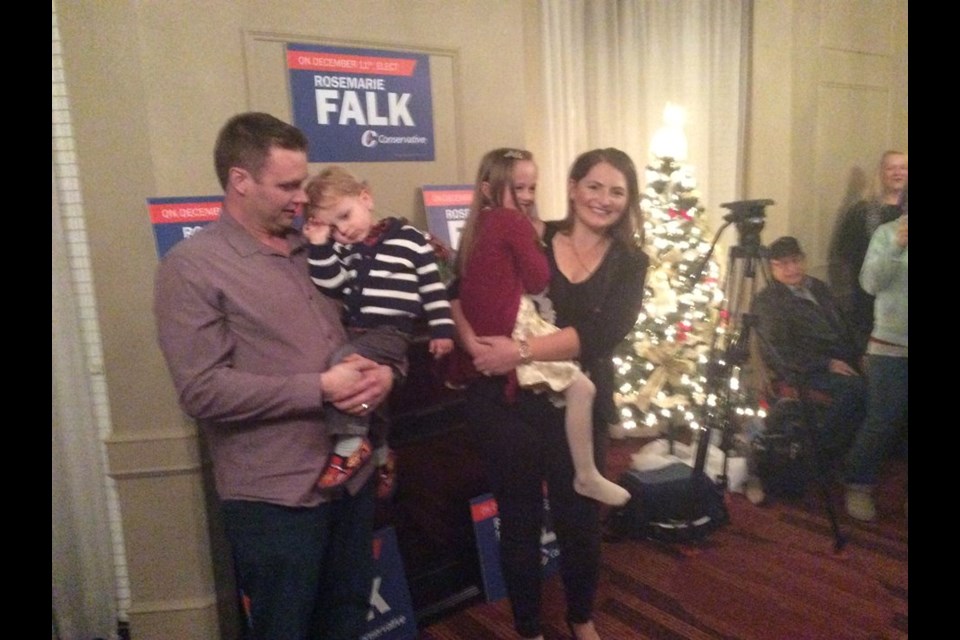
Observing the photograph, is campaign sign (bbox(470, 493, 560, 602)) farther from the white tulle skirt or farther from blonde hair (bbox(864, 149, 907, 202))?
blonde hair (bbox(864, 149, 907, 202))

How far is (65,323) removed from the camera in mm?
2031

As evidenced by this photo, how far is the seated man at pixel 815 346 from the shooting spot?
3184mm

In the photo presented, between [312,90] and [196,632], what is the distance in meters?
1.94

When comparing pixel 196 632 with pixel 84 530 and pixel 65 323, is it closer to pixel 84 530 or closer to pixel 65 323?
pixel 84 530

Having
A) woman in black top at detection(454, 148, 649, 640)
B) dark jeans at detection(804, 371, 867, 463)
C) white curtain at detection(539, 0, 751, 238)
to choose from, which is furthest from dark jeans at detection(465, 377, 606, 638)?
white curtain at detection(539, 0, 751, 238)

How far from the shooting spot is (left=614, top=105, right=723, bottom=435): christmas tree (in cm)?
352

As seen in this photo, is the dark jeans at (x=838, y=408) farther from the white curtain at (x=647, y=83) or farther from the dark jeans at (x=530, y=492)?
the dark jeans at (x=530, y=492)

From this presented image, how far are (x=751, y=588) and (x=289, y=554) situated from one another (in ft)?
6.22

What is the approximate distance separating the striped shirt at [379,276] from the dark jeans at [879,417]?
241cm

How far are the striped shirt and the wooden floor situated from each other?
134 centimetres

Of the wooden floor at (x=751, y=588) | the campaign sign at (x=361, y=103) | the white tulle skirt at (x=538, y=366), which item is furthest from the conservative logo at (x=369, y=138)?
the wooden floor at (x=751, y=588)

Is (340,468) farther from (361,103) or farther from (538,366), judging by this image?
(361,103)

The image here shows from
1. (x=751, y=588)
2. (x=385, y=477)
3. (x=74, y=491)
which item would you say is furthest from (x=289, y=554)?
(x=751, y=588)
